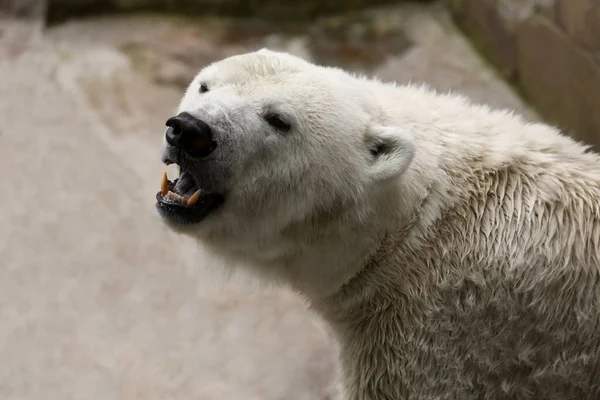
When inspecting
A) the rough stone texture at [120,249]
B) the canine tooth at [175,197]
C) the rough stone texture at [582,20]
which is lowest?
the rough stone texture at [120,249]

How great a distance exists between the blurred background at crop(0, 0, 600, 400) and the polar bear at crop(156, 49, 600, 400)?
1.52ft

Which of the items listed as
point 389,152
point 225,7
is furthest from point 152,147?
point 389,152

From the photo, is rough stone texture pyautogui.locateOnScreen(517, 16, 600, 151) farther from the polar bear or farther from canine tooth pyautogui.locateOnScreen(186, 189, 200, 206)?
canine tooth pyautogui.locateOnScreen(186, 189, 200, 206)

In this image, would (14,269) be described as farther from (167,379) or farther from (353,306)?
(353,306)

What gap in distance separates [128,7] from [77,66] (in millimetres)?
934

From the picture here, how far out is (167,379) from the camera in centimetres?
268

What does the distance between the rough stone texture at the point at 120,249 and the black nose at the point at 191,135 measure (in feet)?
1.73

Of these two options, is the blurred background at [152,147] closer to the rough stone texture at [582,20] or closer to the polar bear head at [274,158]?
the rough stone texture at [582,20]

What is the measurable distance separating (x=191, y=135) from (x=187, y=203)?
215 millimetres

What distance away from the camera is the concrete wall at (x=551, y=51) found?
3.51 metres

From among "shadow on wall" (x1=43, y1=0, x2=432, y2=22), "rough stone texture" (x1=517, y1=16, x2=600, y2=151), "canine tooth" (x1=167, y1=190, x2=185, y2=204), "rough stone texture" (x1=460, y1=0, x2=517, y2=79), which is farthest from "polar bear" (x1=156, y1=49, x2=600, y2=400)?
"shadow on wall" (x1=43, y1=0, x2=432, y2=22)

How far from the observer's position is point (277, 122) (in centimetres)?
179

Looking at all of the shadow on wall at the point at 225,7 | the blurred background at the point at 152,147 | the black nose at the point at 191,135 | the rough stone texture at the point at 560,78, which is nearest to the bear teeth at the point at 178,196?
the black nose at the point at 191,135

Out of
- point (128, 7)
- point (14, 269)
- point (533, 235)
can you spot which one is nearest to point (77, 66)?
point (128, 7)
